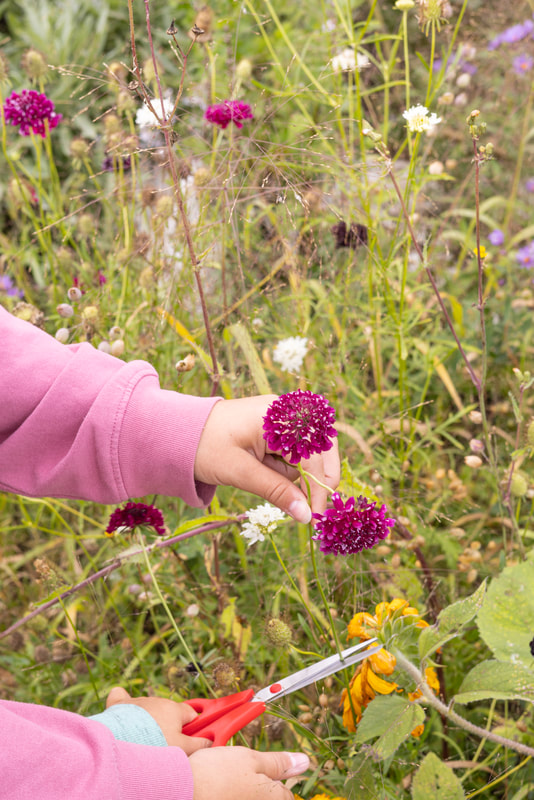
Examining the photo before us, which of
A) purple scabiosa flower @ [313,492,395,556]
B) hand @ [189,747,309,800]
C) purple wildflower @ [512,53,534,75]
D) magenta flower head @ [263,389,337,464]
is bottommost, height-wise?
hand @ [189,747,309,800]

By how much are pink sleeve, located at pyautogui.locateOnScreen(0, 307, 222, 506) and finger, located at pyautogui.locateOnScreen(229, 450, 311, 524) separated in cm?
6

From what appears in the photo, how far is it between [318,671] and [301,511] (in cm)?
18

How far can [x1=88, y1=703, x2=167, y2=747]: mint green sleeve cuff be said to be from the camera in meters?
0.74

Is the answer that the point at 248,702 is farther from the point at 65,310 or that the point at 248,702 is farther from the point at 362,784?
the point at 65,310

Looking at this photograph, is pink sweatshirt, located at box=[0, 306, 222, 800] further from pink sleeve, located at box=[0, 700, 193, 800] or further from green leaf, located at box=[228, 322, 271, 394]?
green leaf, located at box=[228, 322, 271, 394]

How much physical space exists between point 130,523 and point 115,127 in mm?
728

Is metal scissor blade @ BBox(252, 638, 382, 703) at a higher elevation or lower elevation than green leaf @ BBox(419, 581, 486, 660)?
lower

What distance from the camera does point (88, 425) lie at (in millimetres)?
832

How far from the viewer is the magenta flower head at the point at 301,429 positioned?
0.65m

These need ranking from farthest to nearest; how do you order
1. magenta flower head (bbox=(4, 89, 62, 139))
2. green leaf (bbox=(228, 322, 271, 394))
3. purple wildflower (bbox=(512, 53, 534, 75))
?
purple wildflower (bbox=(512, 53, 534, 75)), magenta flower head (bbox=(4, 89, 62, 139)), green leaf (bbox=(228, 322, 271, 394))

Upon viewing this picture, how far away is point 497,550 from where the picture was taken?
3.85 ft

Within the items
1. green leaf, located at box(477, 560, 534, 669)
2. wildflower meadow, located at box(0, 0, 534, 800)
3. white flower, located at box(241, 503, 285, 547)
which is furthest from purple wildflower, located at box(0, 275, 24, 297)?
green leaf, located at box(477, 560, 534, 669)

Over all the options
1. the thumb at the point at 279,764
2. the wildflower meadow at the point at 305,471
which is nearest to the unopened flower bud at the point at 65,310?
the wildflower meadow at the point at 305,471

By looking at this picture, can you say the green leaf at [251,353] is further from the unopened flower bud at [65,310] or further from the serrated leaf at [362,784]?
the serrated leaf at [362,784]
